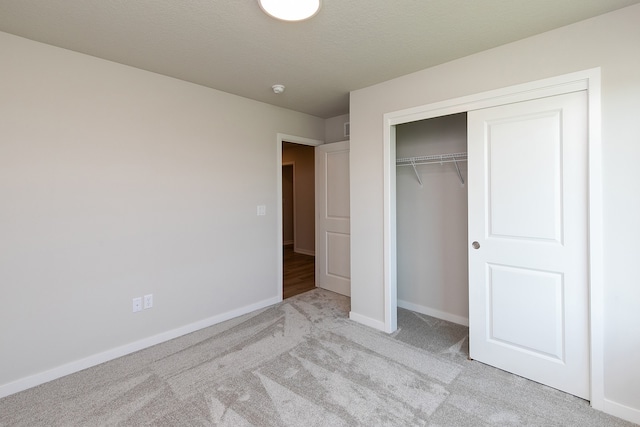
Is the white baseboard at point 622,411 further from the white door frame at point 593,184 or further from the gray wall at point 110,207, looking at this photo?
the gray wall at point 110,207

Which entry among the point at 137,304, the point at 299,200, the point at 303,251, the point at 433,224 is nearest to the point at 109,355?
the point at 137,304

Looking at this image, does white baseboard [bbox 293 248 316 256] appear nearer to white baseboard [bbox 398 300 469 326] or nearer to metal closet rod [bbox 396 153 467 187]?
white baseboard [bbox 398 300 469 326]

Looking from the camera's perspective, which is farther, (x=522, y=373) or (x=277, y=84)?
(x=277, y=84)

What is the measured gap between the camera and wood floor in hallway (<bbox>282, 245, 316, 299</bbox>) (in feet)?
13.8

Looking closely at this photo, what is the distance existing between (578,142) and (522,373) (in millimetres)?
1621

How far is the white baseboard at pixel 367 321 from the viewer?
2.94m

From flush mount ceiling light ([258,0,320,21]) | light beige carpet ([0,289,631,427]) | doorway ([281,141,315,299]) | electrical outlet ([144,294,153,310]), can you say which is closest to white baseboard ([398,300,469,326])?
light beige carpet ([0,289,631,427])

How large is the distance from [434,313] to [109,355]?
303 cm

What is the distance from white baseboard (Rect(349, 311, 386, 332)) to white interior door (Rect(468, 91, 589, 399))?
832mm

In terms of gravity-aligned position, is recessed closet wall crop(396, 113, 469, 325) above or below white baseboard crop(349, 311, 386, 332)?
above

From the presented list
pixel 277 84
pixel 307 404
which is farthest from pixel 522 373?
pixel 277 84

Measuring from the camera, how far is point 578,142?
1.91 m

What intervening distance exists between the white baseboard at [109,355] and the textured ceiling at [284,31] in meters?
2.34

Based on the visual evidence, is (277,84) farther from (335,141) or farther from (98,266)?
(98,266)
